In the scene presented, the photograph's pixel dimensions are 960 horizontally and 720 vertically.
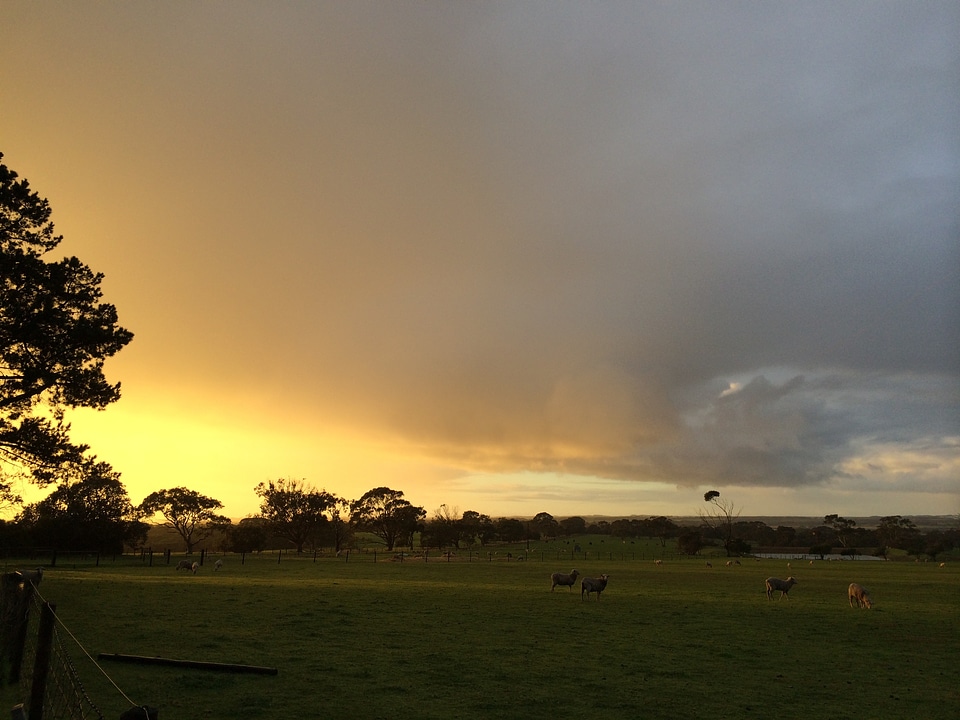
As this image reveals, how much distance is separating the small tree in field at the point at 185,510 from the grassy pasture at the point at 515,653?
247 feet

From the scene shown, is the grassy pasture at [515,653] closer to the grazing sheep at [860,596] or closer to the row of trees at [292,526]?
the grazing sheep at [860,596]

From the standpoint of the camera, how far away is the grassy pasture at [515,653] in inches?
499

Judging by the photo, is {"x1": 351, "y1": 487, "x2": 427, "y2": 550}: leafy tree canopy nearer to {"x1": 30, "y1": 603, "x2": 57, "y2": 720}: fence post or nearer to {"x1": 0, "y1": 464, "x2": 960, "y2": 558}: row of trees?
{"x1": 0, "y1": 464, "x2": 960, "y2": 558}: row of trees

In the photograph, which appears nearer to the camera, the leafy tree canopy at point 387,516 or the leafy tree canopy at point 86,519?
the leafy tree canopy at point 86,519

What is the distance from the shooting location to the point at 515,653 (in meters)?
17.5

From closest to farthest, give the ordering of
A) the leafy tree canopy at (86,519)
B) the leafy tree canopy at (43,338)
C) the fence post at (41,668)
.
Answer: the fence post at (41,668), the leafy tree canopy at (43,338), the leafy tree canopy at (86,519)

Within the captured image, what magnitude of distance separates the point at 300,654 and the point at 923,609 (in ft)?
97.2

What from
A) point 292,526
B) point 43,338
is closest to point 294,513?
point 292,526

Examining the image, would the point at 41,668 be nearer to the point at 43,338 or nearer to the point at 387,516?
the point at 43,338

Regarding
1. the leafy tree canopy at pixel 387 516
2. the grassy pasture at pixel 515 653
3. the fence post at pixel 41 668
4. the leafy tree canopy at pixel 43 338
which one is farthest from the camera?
the leafy tree canopy at pixel 387 516

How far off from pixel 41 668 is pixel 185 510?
4085 inches

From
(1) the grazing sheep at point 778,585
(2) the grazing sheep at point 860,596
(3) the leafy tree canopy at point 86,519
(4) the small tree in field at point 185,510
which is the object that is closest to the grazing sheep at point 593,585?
(1) the grazing sheep at point 778,585

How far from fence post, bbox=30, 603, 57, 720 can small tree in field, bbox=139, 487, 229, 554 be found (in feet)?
323

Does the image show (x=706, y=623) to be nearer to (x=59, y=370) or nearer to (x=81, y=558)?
(x=59, y=370)
